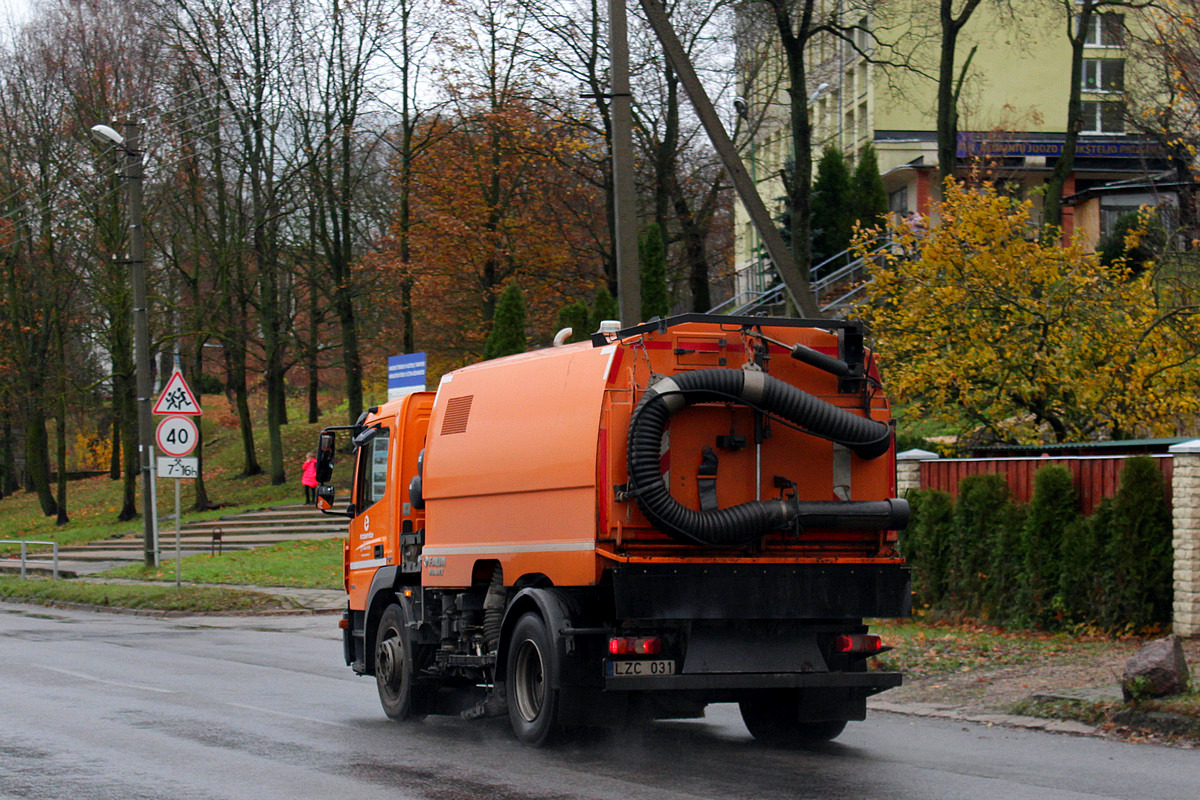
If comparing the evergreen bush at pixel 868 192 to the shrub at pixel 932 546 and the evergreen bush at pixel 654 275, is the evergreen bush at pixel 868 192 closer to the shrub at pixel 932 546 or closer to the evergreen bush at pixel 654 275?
the evergreen bush at pixel 654 275

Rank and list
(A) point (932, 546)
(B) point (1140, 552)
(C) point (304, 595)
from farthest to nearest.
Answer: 1. (C) point (304, 595)
2. (A) point (932, 546)
3. (B) point (1140, 552)

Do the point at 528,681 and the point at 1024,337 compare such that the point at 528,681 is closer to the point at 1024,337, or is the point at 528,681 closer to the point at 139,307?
the point at 1024,337

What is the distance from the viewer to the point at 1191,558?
13961 millimetres

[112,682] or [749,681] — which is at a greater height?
[749,681]

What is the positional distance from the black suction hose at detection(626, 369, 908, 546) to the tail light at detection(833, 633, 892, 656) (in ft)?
2.50

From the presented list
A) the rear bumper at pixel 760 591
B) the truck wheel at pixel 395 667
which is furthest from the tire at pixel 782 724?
the truck wheel at pixel 395 667

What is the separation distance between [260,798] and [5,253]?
41.6 m

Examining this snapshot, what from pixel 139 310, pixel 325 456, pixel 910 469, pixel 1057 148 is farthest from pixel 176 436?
pixel 1057 148

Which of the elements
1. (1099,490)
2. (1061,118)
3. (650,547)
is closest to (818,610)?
(650,547)

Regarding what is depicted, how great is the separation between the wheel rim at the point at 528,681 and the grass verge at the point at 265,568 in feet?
56.9

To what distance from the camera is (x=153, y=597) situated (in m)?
24.2

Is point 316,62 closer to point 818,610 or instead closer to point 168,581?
point 168,581

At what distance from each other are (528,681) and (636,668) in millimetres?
1117

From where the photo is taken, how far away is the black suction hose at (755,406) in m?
8.73
